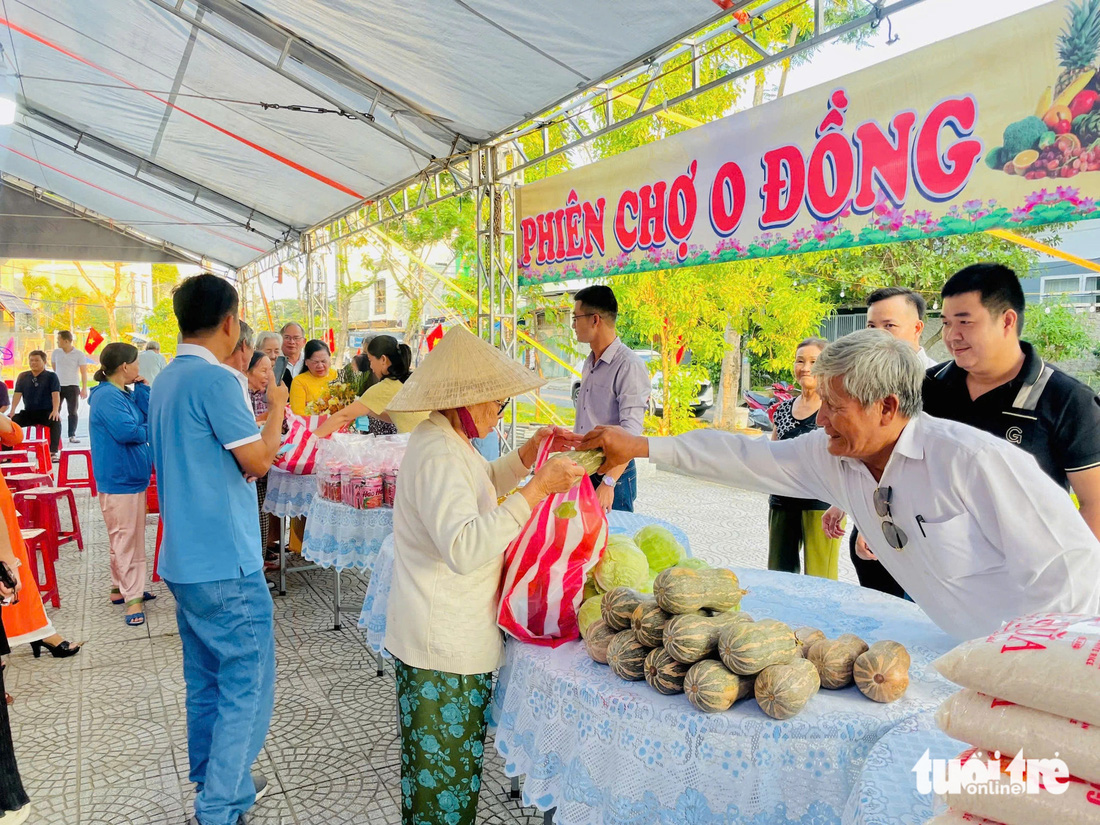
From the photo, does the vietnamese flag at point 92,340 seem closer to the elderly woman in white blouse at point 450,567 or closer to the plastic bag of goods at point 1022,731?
the elderly woman in white blouse at point 450,567

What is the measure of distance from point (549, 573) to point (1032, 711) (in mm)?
1069

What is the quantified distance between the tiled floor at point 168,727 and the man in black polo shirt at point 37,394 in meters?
5.06

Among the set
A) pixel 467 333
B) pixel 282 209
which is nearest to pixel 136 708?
pixel 467 333

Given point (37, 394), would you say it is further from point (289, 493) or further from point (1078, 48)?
point (1078, 48)

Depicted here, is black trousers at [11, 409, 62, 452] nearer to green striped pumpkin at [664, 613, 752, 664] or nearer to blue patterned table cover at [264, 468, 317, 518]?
blue patterned table cover at [264, 468, 317, 518]

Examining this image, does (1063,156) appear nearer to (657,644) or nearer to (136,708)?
(657,644)

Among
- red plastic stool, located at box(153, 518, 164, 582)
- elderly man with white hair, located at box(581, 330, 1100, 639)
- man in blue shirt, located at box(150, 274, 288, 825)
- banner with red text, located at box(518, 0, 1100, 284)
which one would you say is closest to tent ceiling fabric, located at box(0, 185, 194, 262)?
red plastic stool, located at box(153, 518, 164, 582)

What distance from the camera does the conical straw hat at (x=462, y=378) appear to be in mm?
1756

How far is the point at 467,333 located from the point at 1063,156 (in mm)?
2325

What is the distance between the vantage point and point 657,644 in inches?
57.3

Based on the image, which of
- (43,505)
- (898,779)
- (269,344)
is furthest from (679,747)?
(269,344)

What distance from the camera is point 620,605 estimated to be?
157cm

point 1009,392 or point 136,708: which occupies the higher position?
point 1009,392

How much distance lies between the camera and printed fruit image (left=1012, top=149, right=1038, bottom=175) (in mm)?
2592
